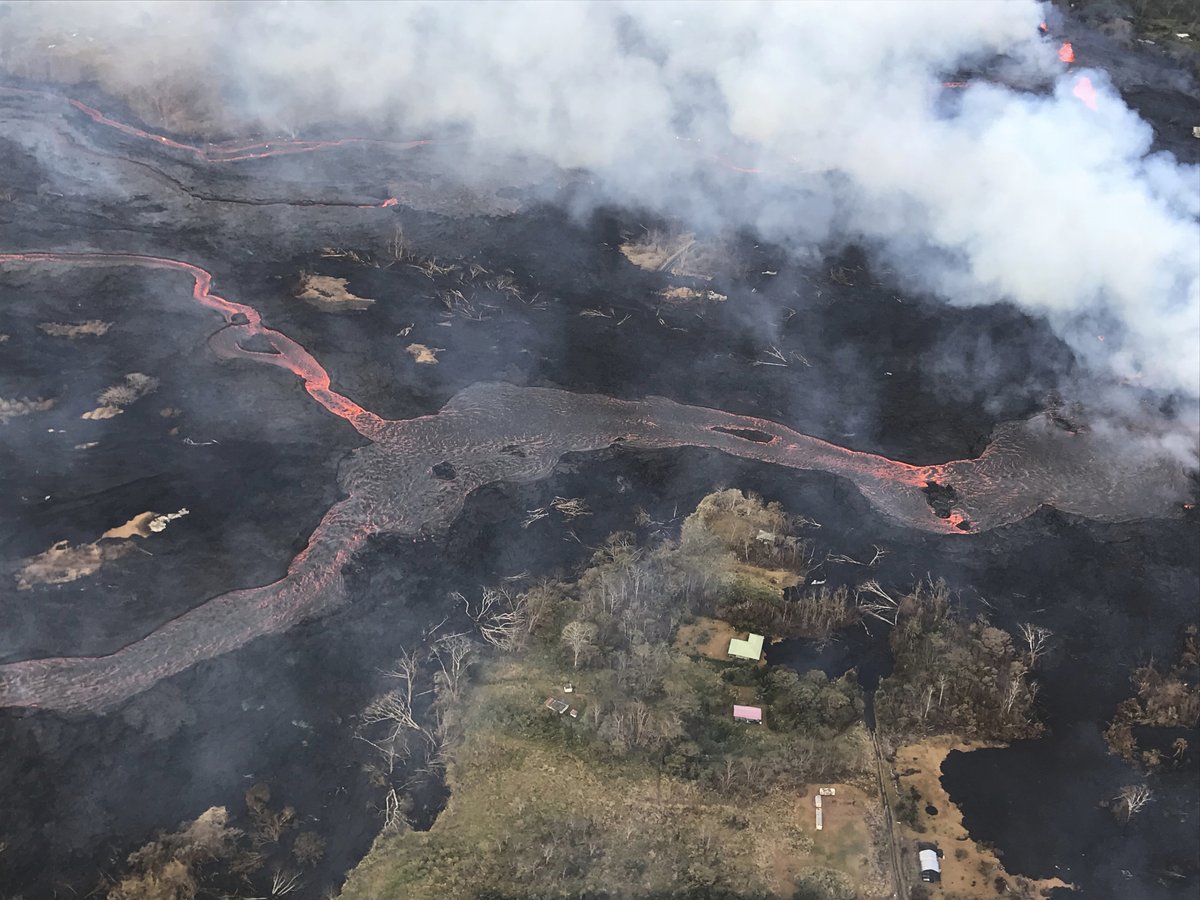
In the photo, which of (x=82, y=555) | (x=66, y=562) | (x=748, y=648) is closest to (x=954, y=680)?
(x=748, y=648)

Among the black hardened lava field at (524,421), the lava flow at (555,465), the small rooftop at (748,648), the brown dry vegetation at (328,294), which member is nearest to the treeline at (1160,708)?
the black hardened lava field at (524,421)

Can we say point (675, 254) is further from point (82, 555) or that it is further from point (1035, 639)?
point (82, 555)

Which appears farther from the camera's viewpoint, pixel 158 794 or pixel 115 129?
pixel 115 129

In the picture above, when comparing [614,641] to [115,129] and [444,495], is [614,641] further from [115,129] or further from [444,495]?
[115,129]

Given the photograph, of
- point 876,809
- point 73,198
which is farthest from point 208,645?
point 73,198

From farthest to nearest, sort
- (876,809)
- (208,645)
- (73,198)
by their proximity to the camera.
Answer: (73,198)
(208,645)
(876,809)

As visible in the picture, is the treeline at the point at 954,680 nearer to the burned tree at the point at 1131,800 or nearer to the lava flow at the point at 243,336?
the burned tree at the point at 1131,800
